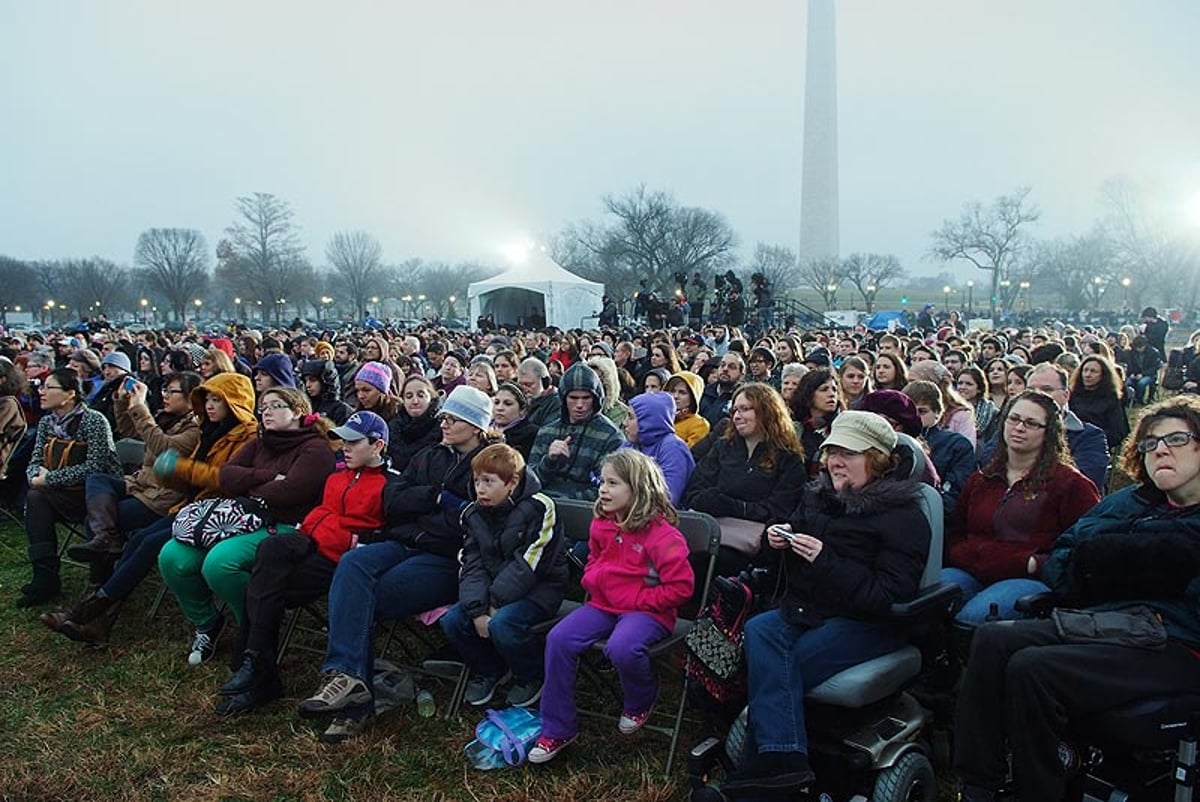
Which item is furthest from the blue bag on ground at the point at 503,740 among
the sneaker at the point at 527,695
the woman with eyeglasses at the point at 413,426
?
the woman with eyeglasses at the point at 413,426

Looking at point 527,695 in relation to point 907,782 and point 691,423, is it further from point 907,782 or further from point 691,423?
point 691,423

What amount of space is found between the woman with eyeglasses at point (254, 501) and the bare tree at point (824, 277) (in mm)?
59914

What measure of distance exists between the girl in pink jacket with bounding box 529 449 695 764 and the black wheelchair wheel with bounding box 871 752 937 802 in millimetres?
1071

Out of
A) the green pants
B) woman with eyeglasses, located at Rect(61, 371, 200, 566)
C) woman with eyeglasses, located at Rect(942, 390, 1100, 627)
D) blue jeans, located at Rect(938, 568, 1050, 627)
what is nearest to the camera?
blue jeans, located at Rect(938, 568, 1050, 627)

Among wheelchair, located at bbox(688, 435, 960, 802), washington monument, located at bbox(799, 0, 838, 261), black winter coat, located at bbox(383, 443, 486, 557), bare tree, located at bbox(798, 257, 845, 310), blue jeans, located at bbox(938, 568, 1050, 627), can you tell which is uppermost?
washington monument, located at bbox(799, 0, 838, 261)

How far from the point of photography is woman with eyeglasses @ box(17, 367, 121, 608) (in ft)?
18.7

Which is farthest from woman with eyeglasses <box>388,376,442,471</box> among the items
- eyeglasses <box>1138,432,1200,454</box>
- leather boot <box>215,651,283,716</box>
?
eyeglasses <box>1138,432,1200,454</box>

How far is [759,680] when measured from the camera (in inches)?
124

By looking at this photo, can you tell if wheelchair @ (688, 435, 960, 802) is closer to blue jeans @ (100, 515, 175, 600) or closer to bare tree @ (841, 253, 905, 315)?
blue jeans @ (100, 515, 175, 600)

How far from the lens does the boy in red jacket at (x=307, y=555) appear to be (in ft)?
13.7

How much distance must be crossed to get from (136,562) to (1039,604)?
5005 mm

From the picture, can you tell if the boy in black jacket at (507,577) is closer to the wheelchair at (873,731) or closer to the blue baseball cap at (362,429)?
the blue baseball cap at (362,429)

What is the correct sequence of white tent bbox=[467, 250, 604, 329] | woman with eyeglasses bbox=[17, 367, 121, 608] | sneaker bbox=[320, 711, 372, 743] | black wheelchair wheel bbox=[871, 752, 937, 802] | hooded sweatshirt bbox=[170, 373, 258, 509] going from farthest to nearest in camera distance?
white tent bbox=[467, 250, 604, 329], woman with eyeglasses bbox=[17, 367, 121, 608], hooded sweatshirt bbox=[170, 373, 258, 509], sneaker bbox=[320, 711, 372, 743], black wheelchair wheel bbox=[871, 752, 937, 802]

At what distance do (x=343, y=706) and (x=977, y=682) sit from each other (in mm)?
2835
